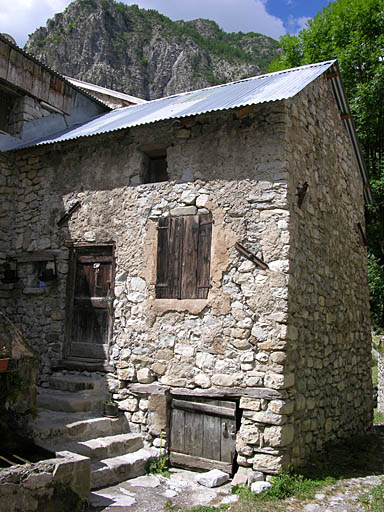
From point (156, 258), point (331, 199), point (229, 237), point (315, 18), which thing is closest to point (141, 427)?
point (156, 258)

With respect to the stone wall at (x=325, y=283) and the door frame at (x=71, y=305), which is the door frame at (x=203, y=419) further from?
the door frame at (x=71, y=305)

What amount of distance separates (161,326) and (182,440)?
148 centimetres

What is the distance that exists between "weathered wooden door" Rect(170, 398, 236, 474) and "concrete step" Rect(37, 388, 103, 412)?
1113 millimetres

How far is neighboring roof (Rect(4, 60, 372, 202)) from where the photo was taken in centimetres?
597

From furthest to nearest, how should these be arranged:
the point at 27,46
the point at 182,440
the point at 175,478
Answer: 1. the point at 27,46
2. the point at 182,440
3. the point at 175,478

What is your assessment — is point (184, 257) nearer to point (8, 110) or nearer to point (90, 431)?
point (90, 431)

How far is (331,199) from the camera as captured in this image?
24.6 ft

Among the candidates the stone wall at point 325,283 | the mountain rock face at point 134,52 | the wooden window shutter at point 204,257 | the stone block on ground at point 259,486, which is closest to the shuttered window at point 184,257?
the wooden window shutter at point 204,257

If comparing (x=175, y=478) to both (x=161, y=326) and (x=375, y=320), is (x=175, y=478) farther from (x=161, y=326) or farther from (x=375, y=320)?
→ (x=375, y=320)

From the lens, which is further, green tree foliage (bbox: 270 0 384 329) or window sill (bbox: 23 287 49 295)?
green tree foliage (bbox: 270 0 384 329)

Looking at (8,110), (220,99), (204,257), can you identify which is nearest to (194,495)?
(204,257)

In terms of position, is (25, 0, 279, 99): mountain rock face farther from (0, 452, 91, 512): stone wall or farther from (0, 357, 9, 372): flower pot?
(0, 452, 91, 512): stone wall

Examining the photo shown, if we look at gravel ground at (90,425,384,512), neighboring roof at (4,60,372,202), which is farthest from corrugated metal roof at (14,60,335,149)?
gravel ground at (90,425,384,512)

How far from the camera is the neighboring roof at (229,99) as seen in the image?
597 cm
